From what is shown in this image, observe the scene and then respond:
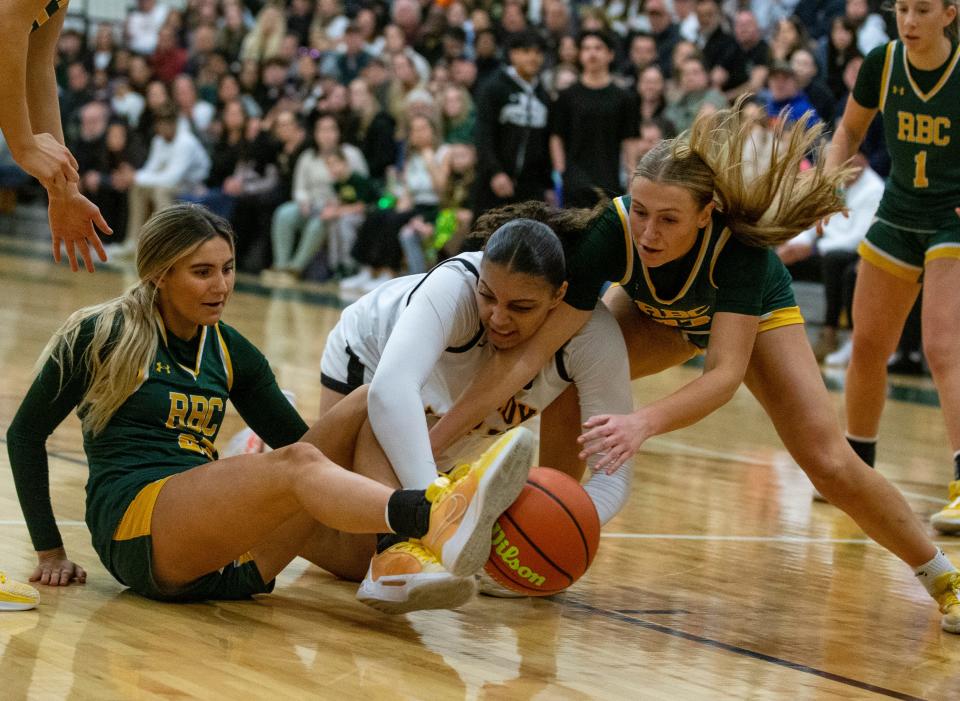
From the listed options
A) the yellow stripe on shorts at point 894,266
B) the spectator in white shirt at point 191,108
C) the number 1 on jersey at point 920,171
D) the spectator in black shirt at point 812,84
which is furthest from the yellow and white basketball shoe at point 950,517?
the spectator in white shirt at point 191,108

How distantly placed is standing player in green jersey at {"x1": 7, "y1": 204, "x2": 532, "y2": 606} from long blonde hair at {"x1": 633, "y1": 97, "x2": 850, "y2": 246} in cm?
105

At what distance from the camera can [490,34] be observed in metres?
13.1

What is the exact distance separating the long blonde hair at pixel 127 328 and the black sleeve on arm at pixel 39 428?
0.7 inches

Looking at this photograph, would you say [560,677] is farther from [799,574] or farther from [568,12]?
[568,12]

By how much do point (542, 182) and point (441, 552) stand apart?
24.7 ft

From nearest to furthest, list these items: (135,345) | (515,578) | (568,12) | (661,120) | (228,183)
A: (515,578)
(135,345)
(661,120)
(568,12)
(228,183)

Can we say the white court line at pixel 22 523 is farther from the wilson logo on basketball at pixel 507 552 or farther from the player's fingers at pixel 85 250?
the wilson logo on basketball at pixel 507 552

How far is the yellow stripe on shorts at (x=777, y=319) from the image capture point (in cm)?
398

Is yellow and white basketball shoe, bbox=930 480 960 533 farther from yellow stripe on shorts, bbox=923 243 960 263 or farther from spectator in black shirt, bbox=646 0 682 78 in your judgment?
spectator in black shirt, bbox=646 0 682 78

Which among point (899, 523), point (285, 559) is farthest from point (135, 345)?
point (899, 523)

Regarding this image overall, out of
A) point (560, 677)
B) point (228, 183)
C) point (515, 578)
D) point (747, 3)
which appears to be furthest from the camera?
point (228, 183)

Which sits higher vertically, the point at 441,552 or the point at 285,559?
the point at 441,552

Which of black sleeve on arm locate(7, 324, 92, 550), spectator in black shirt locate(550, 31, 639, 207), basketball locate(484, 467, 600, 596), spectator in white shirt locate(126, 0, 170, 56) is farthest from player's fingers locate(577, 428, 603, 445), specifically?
spectator in white shirt locate(126, 0, 170, 56)

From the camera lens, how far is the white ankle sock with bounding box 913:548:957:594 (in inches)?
147
